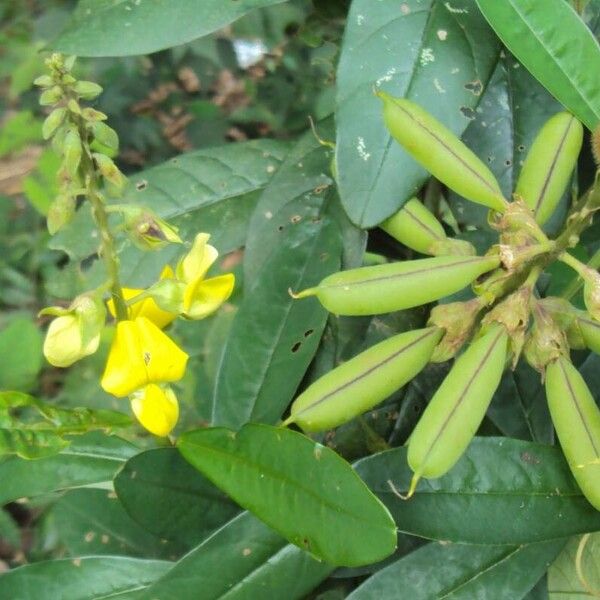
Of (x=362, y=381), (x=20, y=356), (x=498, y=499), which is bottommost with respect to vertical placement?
(x=20, y=356)

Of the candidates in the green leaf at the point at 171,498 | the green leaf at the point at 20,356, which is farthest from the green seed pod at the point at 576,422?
the green leaf at the point at 20,356

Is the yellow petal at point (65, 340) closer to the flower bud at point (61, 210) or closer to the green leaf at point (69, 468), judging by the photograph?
the flower bud at point (61, 210)

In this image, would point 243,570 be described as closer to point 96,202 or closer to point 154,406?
point 154,406

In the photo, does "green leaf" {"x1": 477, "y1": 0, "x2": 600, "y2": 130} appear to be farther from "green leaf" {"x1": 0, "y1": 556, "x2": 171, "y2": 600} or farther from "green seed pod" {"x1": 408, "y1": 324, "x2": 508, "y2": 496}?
"green leaf" {"x1": 0, "y1": 556, "x2": 171, "y2": 600}

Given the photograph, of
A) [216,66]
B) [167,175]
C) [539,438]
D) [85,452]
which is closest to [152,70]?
[216,66]

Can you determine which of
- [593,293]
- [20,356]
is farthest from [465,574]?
[20,356]

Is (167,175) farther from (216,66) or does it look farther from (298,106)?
(216,66)

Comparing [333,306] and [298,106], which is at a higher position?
[333,306]
